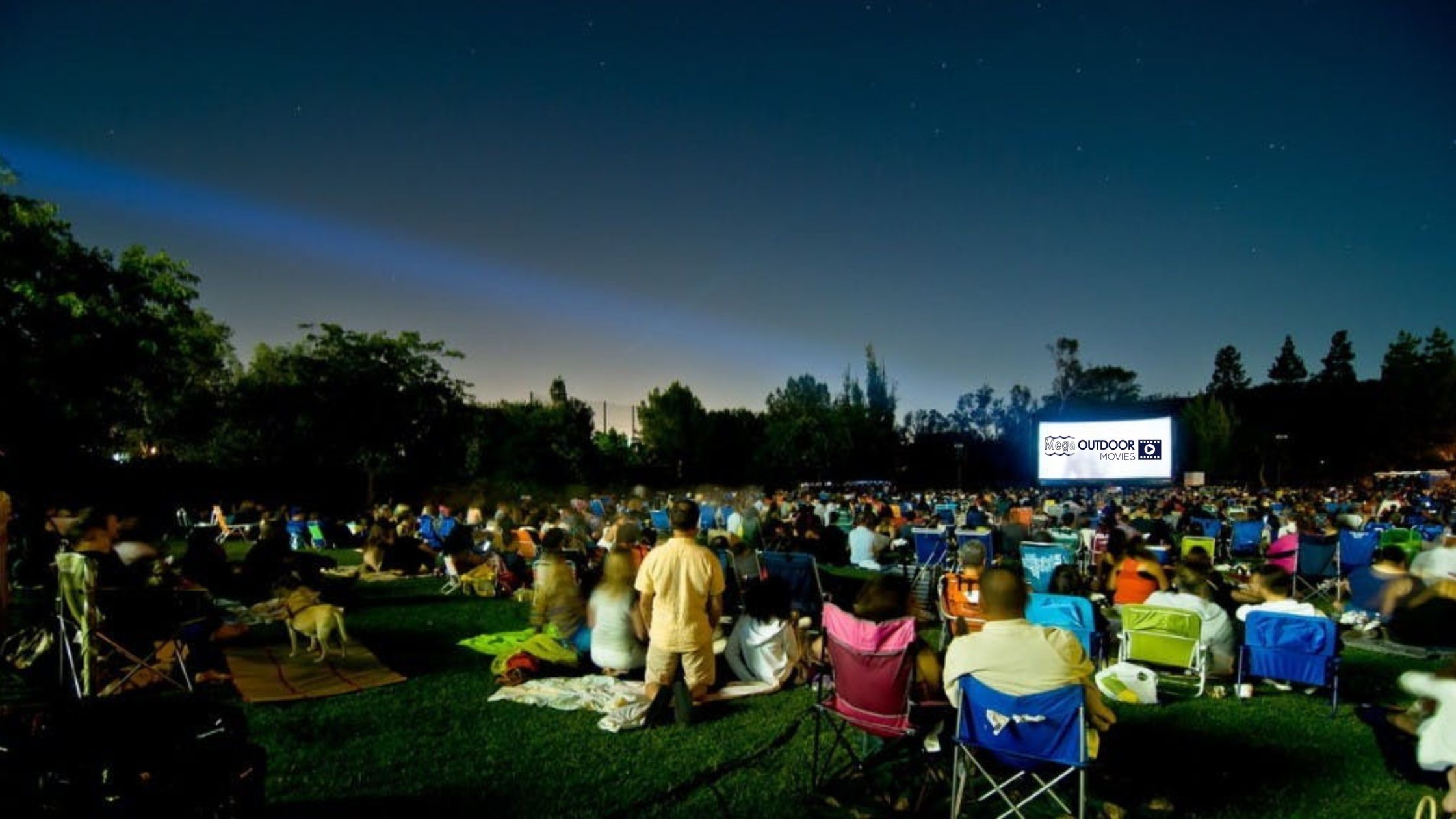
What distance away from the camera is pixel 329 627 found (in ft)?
24.1

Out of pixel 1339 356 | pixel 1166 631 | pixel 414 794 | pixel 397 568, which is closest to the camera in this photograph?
pixel 414 794

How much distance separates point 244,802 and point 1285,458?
7531cm

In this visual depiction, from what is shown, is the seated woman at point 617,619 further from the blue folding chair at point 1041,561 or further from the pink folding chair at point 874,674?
the blue folding chair at point 1041,561

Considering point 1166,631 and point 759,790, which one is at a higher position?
point 1166,631

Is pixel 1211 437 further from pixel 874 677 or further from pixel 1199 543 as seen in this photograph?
pixel 874 677

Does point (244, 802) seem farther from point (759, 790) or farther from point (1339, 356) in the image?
point (1339, 356)

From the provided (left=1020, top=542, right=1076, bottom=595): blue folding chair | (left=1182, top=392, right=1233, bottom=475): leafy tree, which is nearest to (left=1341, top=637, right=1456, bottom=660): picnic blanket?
(left=1020, top=542, right=1076, bottom=595): blue folding chair

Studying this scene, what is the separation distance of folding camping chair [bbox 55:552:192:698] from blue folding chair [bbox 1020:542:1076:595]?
9520mm

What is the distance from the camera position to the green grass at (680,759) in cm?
431

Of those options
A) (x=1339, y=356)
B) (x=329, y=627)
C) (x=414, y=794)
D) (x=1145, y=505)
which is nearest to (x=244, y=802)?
(x=414, y=794)

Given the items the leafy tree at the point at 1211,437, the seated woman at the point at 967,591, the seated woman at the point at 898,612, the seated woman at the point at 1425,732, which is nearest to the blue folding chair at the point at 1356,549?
the seated woman at the point at 967,591

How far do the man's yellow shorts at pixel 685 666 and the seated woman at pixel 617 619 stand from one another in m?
0.77

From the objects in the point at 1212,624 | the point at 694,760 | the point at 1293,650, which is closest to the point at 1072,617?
the point at 1212,624

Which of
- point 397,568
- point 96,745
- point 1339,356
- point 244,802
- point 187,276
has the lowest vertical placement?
point 397,568
